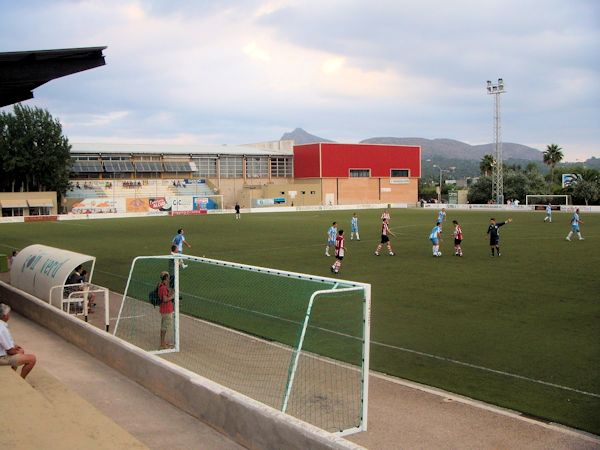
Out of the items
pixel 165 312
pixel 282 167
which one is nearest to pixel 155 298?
pixel 165 312

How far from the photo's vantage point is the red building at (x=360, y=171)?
96812 mm

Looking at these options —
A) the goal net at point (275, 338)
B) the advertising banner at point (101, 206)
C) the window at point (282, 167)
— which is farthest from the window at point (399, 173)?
the goal net at point (275, 338)

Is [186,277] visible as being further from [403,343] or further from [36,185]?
[36,185]

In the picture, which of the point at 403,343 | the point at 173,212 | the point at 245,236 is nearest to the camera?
the point at 403,343

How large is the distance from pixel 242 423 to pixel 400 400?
2.83m

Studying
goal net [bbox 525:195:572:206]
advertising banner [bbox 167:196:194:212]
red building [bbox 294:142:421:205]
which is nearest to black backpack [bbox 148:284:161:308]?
advertising banner [bbox 167:196:194:212]

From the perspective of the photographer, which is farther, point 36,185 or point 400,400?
point 36,185

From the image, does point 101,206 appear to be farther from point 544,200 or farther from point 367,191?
point 544,200

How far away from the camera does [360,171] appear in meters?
100

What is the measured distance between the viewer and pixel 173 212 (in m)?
78.4

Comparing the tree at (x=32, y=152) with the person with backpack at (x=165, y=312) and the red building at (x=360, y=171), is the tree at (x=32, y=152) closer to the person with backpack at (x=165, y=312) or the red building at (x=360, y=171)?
the red building at (x=360, y=171)

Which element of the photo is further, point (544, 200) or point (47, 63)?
point (544, 200)

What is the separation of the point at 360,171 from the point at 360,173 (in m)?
0.34

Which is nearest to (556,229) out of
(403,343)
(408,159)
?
(403,343)
